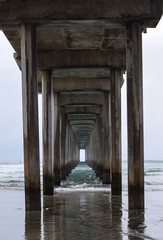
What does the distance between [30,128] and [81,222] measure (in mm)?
3019

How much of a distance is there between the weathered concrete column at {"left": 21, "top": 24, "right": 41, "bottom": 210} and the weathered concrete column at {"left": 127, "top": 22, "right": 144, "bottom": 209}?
2.17 metres

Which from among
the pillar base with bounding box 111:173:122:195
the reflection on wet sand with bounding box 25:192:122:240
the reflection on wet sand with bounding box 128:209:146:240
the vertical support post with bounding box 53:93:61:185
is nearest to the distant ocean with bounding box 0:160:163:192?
the vertical support post with bounding box 53:93:61:185

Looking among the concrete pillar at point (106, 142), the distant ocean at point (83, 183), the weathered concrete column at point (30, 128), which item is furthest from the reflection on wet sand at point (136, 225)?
the concrete pillar at point (106, 142)

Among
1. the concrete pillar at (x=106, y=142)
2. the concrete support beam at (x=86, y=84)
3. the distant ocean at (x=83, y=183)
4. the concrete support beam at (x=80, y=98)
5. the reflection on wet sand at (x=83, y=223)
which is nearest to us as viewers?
the reflection on wet sand at (x=83, y=223)

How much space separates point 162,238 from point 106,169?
1557cm

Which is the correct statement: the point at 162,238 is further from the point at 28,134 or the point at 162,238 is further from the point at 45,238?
the point at 28,134

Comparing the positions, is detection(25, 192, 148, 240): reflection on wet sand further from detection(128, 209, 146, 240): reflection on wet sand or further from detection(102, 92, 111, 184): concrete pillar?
detection(102, 92, 111, 184): concrete pillar

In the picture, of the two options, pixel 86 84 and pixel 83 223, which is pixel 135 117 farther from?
pixel 86 84

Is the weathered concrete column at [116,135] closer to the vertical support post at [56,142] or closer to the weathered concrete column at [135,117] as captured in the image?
the vertical support post at [56,142]

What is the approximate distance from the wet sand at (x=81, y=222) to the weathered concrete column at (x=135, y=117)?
0.53 metres

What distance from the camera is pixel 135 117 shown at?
11750 mm

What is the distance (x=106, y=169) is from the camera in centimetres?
2330

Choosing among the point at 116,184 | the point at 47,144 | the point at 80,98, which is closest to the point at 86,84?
the point at 80,98

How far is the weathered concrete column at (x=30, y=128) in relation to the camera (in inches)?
464
